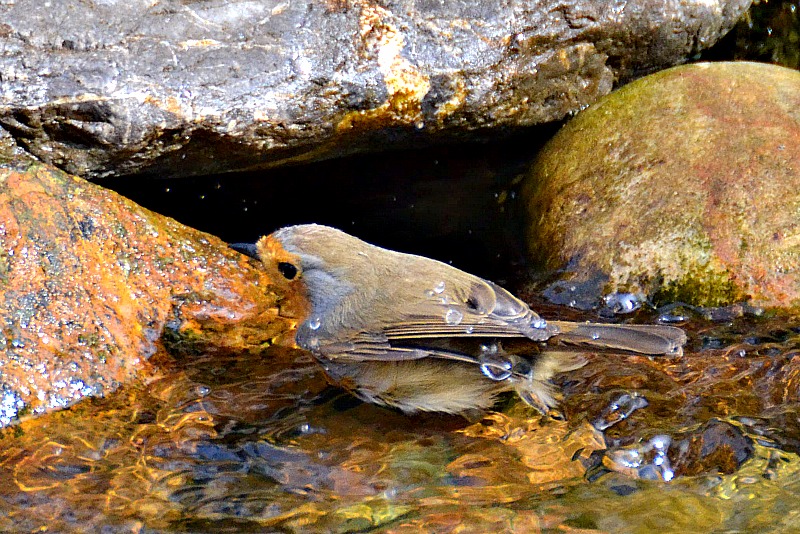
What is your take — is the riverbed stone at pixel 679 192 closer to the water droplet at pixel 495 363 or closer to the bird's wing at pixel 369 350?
the water droplet at pixel 495 363

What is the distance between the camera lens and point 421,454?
412cm

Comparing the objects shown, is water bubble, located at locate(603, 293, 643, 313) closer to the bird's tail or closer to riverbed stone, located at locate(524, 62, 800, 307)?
riverbed stone, located at locate(524, 62, 800, 307)

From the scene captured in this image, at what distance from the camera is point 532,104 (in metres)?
5.99

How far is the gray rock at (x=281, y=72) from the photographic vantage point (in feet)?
16.1

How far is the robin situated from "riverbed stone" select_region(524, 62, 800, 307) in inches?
40.9

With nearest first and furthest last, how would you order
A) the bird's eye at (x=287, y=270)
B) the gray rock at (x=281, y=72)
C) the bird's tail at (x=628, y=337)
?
the bird's tail at (x=628, y=337) → the bird's eye at (x=287, y=270) → the gray rock at (x=281, y=72)

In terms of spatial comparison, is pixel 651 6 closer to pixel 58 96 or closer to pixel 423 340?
pixel 423 340

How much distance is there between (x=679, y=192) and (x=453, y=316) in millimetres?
1887

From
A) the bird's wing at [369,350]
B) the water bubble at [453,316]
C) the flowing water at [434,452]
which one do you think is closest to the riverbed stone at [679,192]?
the flowing water at [434,452]

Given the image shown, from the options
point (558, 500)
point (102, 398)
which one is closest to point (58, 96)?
point (102, 398)

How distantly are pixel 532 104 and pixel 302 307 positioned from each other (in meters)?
2.21

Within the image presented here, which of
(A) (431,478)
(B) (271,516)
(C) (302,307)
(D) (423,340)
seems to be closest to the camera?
(B) (271,516)

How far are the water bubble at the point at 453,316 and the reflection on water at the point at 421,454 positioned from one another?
506 mm

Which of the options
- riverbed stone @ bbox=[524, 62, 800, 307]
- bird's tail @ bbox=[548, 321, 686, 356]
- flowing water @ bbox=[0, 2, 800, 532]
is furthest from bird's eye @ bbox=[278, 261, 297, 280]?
riverbed stone @ bbox=[524, 62, 800, 307]
